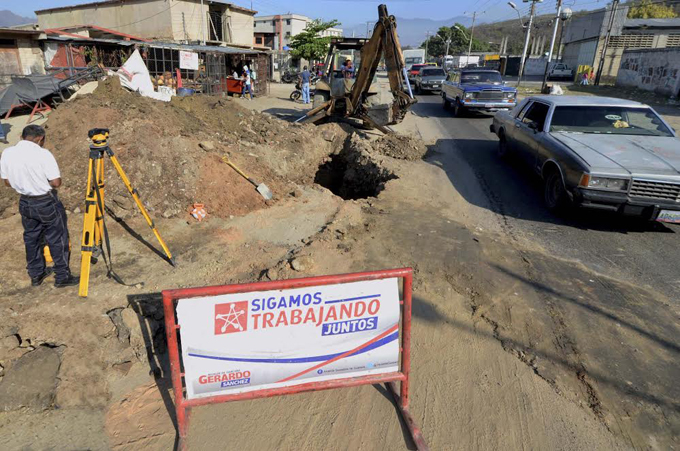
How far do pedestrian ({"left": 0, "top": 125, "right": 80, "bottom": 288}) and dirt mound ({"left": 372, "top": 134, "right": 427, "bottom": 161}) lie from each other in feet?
24.7

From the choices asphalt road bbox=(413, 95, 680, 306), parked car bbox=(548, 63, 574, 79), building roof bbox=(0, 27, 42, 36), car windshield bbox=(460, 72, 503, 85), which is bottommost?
asphalt road bbox=(413, 95, 680, 306)

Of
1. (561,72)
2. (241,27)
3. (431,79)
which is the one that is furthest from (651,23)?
(241,27)

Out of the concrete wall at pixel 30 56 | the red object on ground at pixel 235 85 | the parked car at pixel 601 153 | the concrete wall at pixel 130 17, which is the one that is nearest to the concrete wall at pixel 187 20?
the concrete wall at pixel 130 17

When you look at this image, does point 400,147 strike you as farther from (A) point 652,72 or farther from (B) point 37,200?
(A) point 652,72

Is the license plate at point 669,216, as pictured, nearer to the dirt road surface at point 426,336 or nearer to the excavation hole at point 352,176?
the dirt road surface at point 426,336

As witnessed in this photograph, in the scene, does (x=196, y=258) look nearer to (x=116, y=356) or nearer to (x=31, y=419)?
(x=116, y=356)

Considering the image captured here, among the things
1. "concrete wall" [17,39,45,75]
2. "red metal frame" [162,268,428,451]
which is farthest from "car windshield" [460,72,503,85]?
"concrete wall" [17,39,45,75]

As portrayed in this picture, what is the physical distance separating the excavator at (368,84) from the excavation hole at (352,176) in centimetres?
175

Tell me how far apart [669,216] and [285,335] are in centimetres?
598

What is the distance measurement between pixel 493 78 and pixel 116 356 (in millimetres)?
18121

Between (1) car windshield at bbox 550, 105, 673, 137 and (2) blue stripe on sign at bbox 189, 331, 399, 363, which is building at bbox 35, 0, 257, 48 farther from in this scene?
(2) blue stripe on sign at bbox 189, 331, 399, 363

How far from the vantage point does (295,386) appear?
2963mm

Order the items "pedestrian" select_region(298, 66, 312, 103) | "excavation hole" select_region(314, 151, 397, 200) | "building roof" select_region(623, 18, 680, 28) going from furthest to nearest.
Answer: "building roof" select_region(623, 18, 680, 28) < "pedestrian" select_region(298, 66, 312, 103) < "excavation hole" select_region(314, 151, 397, 200)

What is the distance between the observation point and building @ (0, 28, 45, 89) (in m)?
19.6
